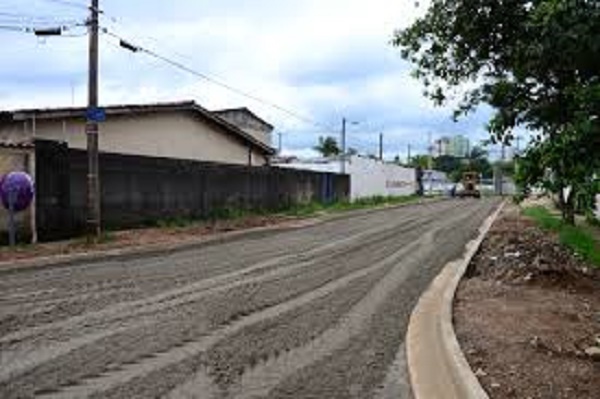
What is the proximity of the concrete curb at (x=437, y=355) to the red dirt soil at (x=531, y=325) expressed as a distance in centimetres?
17

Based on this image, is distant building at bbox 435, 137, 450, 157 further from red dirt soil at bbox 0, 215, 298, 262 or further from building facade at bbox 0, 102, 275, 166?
red dirt soil at bbox 0, 215, 298, 262

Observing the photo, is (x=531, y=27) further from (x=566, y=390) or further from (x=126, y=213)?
(x=126, y=213)

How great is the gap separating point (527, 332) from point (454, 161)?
174 metres

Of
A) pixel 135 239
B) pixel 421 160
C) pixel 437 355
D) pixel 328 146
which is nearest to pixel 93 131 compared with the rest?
pixel 135 239

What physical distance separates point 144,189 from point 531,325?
64.7 feet

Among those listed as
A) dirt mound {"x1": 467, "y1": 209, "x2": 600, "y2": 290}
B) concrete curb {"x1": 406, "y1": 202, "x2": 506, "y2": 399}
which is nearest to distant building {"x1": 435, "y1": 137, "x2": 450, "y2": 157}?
dirt mound {"x1": 467, "y1": 209, "x2": 600, "y2": 290}

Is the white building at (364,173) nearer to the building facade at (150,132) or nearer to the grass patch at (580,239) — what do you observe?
the building facade at (150,132)

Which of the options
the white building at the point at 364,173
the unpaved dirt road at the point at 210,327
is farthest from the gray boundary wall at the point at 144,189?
the white building at the point at 364,173

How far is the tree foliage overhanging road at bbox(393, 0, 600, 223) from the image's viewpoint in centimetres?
1289

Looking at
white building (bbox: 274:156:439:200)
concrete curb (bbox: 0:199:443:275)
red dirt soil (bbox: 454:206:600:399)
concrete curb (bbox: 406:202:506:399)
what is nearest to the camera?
concrete curb (bbox: 406:202:506:399)

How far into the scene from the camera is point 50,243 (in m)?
22.7

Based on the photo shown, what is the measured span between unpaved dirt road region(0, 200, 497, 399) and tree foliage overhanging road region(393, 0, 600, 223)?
3.01m

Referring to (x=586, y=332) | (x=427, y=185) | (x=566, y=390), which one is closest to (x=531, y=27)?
(x=586, y=332)

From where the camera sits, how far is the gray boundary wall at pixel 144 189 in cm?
2378
